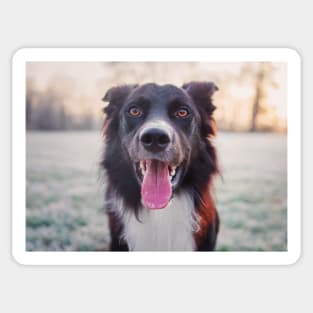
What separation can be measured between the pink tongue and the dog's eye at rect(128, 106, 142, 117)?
21 centimetres

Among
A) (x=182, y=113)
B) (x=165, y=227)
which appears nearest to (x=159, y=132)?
(x=182, y=113)

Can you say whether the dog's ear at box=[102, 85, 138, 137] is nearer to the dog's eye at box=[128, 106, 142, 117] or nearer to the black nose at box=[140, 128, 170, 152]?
the dog's eye at box=[128, 106, 142, 117]

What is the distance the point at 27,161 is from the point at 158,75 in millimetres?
749

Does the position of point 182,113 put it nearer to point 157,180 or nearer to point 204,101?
point 204,101

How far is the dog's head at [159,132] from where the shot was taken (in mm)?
2188

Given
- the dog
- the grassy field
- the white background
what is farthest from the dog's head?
the white background

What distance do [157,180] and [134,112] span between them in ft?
1.05

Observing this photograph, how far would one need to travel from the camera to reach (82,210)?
246 cm
